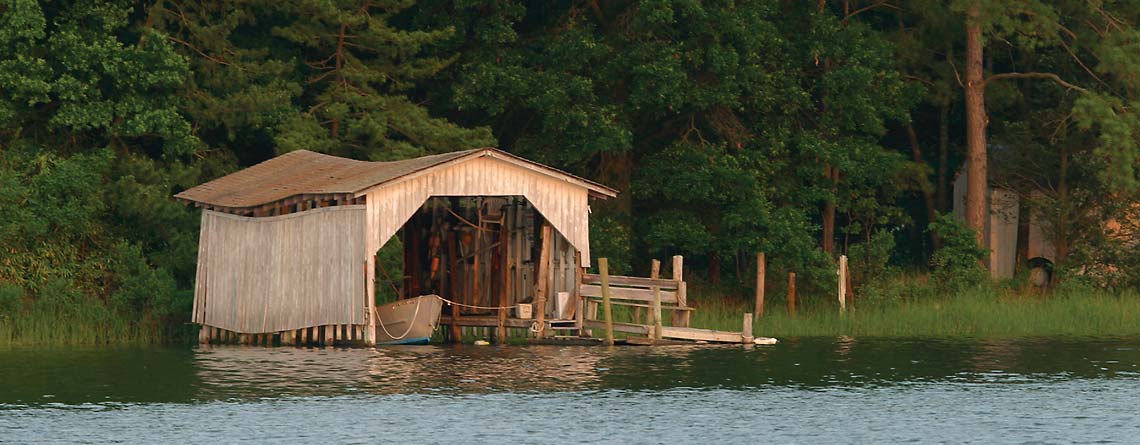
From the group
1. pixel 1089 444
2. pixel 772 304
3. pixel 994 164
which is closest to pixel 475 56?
pixel 772 304

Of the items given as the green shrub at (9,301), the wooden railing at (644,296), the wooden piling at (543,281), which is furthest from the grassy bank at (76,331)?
the wooden railing at (644,296)

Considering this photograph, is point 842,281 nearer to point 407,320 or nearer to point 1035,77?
point 1035,77

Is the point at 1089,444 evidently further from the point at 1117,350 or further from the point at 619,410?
the point at 1117,350

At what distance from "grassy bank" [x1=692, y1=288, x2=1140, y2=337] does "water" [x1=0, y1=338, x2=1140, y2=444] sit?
147 inches

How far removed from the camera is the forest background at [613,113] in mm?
42938

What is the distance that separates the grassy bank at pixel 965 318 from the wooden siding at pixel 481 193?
5.88 metres

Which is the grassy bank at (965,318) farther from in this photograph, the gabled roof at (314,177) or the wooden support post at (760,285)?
the gabled roof at (314,177)

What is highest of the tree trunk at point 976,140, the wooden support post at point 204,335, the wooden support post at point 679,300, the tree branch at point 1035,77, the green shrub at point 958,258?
the tree branch at point 1035,77

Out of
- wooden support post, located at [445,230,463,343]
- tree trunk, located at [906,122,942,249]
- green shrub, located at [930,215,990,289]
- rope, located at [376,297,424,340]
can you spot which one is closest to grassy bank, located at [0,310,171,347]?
rope, located at [376,297,424,340]

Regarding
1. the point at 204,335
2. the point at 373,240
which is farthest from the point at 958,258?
the point at 204,335

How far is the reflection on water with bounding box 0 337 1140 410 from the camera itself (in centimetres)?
3003

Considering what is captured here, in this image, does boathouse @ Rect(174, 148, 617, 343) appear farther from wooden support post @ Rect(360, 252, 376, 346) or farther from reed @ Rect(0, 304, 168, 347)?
reed @ Rect(0, 304, 168, 347)

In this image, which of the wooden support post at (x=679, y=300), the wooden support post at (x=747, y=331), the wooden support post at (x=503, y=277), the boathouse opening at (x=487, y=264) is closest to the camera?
the wooden support post at (x=747, y=331)

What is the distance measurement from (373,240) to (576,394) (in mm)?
8500
